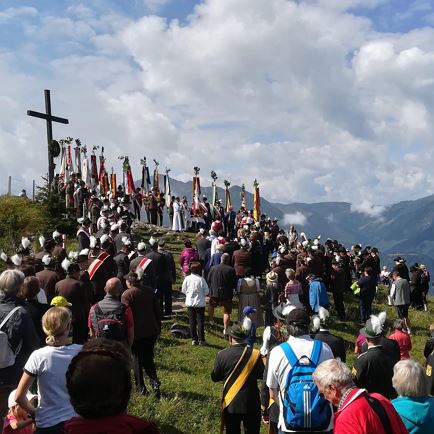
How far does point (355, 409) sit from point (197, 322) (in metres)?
7.82

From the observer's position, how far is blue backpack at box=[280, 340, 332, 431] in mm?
4656

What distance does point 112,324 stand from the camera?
21.2 ft

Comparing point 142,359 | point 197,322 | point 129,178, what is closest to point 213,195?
point 129,178

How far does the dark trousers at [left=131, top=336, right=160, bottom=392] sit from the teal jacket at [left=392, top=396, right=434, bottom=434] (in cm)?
457

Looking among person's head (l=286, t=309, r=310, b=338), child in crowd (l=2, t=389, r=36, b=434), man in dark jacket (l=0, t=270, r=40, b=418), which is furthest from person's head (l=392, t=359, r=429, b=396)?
man in dark jacket (l=0, t=270, r=40, b=418)

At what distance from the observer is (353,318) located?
16.2 m

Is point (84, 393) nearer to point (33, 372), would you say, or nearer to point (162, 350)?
point (33, 372)

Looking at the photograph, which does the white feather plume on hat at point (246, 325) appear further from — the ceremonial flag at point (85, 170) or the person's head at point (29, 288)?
the ceremonial flag at point (85, 170)

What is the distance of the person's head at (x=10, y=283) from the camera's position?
211 inches

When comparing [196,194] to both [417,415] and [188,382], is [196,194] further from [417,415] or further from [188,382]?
[417,415]

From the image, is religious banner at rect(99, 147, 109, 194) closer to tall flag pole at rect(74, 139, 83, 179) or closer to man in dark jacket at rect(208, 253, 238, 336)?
tall flag pole at rect(74, 139, 83, 179)

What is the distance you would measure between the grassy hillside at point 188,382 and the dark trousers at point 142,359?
27cm

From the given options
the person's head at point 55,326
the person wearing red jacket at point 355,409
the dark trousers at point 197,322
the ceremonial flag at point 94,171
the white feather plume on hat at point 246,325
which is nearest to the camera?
the person wearing red jacket at point 355,409

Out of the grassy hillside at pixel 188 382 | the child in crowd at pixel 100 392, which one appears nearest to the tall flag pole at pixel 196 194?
the grassy hillside at pixel 188 382
